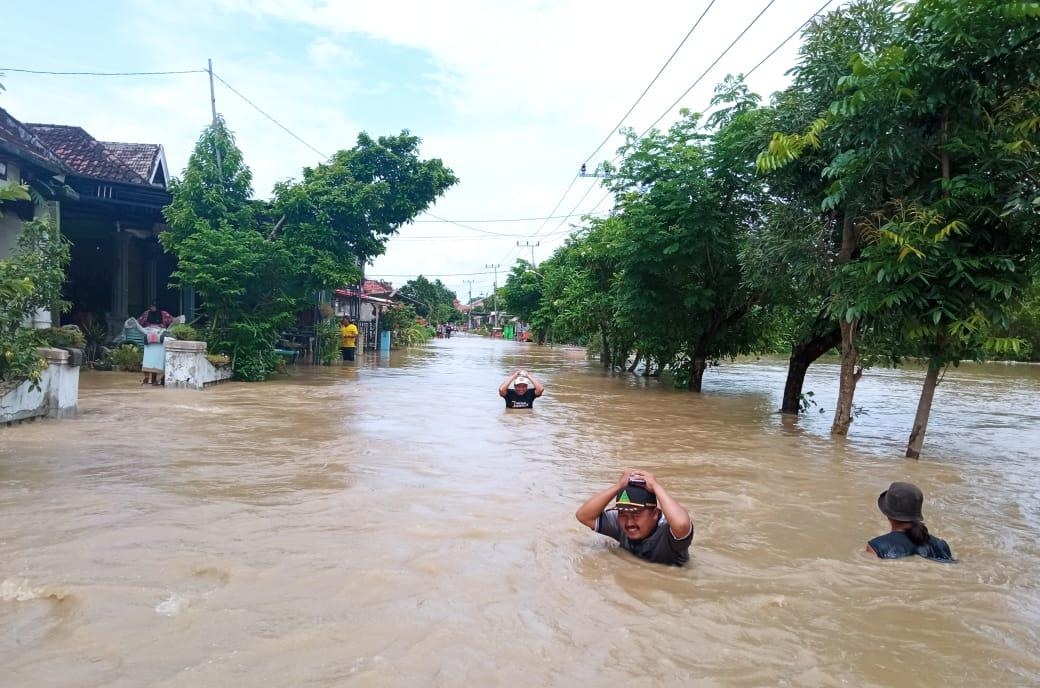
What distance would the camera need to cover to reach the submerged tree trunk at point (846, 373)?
10.4m

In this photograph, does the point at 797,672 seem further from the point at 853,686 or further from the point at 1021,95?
the point at 1021,95

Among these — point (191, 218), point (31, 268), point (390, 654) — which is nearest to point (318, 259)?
point (191, 218)

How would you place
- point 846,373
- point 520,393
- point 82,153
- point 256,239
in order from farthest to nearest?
point 82,153, point 256,239, point 520,393, point 846,373

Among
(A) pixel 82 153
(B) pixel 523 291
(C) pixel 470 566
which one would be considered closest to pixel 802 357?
(C) pixel 470 566

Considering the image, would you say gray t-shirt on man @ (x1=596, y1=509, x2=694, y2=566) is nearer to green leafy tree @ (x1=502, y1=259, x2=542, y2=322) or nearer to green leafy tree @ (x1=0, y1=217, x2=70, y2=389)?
green leafy tree @ (x1=0, y1=217, x2=70, y2=389)

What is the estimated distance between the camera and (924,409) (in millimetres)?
9344

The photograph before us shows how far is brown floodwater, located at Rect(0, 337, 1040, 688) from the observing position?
337 centimetres

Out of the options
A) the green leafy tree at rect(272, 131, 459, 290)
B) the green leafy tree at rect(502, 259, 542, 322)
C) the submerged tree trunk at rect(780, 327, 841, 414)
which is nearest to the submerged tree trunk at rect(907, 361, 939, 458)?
the submerged tree trunk at rect(780, 327, 841, 414)

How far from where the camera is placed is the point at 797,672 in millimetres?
3359

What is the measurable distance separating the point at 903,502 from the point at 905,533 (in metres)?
0.34

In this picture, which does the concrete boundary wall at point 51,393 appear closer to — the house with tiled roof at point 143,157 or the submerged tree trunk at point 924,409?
the submerged tree trunk at point 924,409

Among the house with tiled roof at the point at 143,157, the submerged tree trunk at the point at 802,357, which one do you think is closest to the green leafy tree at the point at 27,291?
the submerged tree trunk at the point at 802,357

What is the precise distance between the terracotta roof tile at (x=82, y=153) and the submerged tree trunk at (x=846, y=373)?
15595 mm

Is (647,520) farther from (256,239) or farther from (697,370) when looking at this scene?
(697,370)
